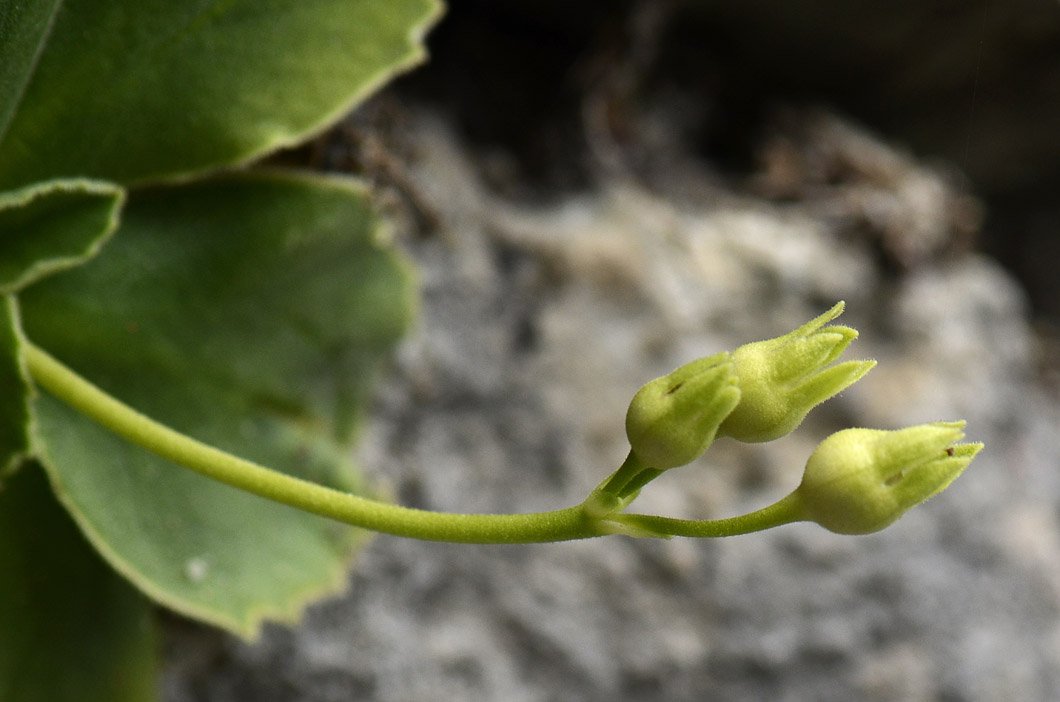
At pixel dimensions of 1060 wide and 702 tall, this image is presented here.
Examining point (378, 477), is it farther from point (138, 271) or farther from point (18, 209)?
point (18, 209)

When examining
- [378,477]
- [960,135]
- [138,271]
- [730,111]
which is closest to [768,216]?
[730,111]

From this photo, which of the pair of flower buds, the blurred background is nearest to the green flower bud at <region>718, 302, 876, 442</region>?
the pair of flower buds

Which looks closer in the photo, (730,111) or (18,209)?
(18,209)

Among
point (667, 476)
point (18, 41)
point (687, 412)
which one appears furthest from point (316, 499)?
point (667, 476)

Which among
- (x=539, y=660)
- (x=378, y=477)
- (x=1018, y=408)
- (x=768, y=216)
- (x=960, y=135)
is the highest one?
(x=960, y=135)

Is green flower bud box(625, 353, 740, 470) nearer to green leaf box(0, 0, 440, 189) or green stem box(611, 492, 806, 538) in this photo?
green stem box(611, 492, 806, 538)

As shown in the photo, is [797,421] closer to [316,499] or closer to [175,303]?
[316,499]

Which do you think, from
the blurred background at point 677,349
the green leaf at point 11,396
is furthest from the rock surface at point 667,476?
the green leaf at point 11,396
